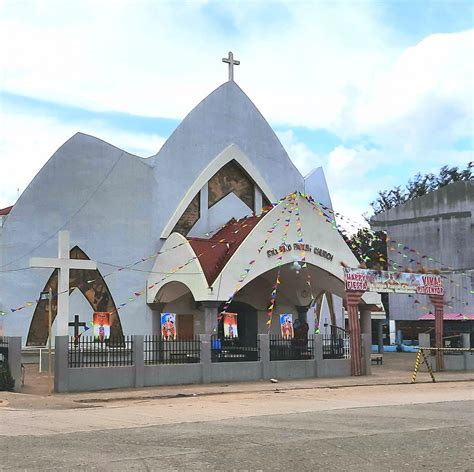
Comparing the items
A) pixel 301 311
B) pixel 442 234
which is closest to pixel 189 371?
pixel 301 311

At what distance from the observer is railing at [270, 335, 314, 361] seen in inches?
880

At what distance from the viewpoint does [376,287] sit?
2442cm

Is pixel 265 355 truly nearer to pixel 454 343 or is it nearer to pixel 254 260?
pixel 254 260

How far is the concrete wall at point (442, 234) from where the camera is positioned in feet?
147

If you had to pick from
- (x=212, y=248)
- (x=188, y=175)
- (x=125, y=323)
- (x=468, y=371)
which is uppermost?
(x=188, y=175)

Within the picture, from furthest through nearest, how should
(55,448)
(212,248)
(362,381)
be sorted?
(212,248)
(362,381)
(55,448)

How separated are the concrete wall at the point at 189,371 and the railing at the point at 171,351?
0.40 m

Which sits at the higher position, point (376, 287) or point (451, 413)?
point (376, 287)

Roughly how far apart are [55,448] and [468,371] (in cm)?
2153

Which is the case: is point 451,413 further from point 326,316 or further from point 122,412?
point 326,316

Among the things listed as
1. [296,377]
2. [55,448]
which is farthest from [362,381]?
[55,448]

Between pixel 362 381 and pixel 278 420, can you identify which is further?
pixel 362 381

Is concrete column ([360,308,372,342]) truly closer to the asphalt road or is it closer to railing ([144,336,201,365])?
railing ([144,336,201,365])

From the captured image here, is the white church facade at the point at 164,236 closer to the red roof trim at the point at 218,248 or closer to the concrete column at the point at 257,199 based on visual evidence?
the red roof trim at the point at 218,248
